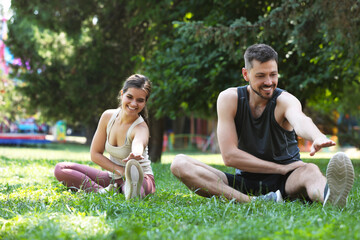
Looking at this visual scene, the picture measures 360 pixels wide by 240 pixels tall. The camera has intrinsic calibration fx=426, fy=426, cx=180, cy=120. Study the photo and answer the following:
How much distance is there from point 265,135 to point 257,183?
479mm

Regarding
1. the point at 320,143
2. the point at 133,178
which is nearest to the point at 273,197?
the point at 320,143

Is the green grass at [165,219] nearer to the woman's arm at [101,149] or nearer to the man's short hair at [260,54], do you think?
the woman's arm at [101,149]

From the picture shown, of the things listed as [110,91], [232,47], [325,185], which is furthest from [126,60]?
[325,185]

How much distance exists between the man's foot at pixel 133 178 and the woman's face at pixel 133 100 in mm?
891

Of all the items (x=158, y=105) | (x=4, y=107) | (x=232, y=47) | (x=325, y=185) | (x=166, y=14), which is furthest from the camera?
(x=4, y=107)

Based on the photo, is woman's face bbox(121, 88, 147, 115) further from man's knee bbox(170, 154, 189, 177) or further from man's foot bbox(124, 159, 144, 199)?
man's foot bbox(124, 159, 144, 199)

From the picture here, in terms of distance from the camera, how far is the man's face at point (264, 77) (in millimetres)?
3902

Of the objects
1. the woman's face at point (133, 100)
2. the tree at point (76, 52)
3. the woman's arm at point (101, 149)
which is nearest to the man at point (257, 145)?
the woman's face at point (133, 100)

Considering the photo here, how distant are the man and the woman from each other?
0.58m

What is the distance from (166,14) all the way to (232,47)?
3145 millimetres

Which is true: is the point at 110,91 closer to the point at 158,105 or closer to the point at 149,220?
the point at 158,105

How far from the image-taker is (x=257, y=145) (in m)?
4.06

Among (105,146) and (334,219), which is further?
(105,146)

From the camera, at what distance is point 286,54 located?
9.13 metres
